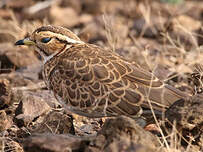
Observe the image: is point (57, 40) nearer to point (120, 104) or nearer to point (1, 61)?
point (120, 104)

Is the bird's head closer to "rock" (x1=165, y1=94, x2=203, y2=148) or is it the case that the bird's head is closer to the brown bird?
the brown bird

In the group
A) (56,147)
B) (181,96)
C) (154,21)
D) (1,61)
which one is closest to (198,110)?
(181,96)

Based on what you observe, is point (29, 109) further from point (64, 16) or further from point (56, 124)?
point (64, 16)

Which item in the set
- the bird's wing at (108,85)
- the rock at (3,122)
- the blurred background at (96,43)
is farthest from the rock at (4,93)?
the bird's wing at (108,85)

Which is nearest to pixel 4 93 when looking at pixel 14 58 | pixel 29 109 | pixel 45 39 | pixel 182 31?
pixel 29 109

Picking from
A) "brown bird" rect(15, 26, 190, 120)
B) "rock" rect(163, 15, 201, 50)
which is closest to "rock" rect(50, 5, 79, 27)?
"rock" rect(163, 15, 201, 50)

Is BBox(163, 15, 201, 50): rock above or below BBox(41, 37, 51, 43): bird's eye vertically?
below

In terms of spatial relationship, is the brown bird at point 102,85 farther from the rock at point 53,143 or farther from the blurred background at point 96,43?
the rock at point 53,143
